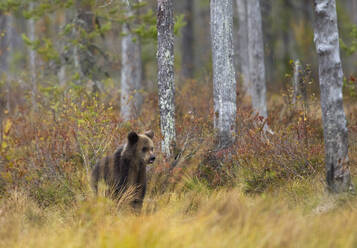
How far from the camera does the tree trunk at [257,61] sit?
13711 millimetres

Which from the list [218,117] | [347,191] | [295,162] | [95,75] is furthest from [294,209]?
[95,75]

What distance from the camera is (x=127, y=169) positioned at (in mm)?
7152

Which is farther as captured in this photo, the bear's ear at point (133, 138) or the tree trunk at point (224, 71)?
the tree trunk at point (224, 71)

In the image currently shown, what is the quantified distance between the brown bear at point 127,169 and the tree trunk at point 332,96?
277 cm

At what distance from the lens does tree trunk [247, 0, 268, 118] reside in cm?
1371

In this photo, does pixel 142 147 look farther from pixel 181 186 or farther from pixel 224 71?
pixel 224 71

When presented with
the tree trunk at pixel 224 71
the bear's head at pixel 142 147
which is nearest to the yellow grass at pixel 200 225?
the bear's head at pixel 142 147

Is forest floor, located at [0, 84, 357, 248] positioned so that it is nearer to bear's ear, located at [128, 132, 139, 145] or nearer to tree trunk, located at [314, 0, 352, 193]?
tree trunk, located at [314, 0, 352, 193]

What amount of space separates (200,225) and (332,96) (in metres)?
2.64

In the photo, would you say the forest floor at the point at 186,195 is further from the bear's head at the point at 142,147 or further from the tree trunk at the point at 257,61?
the tree trunk at the point at 257,61

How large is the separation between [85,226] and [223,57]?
16.6ft

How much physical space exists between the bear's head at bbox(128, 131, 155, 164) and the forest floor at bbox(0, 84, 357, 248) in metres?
0.44

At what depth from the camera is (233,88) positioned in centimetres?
938

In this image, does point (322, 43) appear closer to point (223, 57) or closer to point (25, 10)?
point (223, 57)
